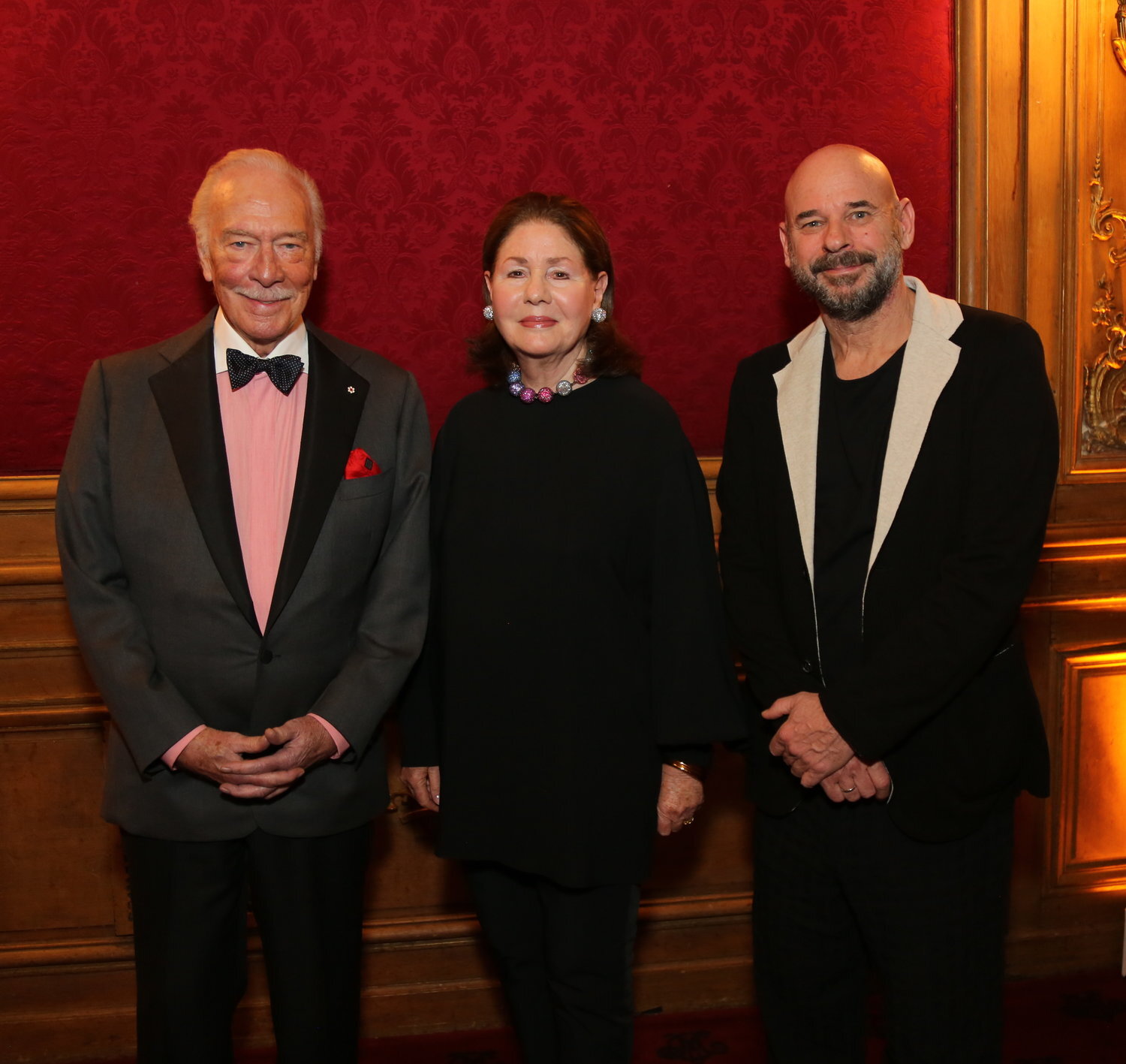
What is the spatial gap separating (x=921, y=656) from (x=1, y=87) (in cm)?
245

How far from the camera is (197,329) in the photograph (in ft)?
6.80

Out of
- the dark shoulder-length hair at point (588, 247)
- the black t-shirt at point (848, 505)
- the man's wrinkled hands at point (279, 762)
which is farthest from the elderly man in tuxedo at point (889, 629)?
the man's wrinkled hands at point (279, 762)

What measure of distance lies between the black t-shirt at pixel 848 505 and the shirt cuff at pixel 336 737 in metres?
0.89

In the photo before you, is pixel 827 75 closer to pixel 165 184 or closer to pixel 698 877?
pixel 165 184

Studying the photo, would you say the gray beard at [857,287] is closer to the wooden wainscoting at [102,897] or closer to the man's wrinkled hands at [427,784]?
the wooden wainscoting at [102,897]

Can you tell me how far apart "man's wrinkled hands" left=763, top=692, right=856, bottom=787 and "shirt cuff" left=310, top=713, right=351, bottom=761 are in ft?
2.56

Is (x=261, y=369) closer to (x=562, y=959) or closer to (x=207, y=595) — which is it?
(x=207, y=595)

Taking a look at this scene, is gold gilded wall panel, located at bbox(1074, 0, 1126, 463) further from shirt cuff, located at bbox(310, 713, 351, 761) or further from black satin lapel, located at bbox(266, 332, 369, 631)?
shirt cuff, located at bbox(310, 713, 351, 761)

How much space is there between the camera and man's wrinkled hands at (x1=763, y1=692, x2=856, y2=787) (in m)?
1.95

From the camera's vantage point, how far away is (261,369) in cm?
200

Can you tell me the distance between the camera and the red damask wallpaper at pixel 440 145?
2.64 metres

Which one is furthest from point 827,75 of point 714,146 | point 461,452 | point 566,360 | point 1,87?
point 1,87

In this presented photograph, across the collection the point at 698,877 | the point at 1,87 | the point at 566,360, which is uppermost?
the point at 1,87

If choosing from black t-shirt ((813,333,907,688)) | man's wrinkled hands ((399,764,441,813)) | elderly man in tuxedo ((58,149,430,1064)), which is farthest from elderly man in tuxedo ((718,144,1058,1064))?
elderly man in tuxedo ((58,149,430,1064))
